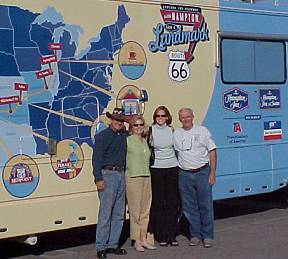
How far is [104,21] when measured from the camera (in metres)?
9.11

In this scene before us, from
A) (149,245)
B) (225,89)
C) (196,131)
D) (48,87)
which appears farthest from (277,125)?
(48,87)

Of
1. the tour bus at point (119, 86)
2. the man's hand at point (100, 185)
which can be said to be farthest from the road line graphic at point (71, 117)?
the man's hand at point (100, 185)

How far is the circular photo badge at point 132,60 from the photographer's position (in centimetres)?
930

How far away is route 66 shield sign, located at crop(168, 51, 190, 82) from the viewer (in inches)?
388

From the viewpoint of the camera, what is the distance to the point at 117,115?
345 inches

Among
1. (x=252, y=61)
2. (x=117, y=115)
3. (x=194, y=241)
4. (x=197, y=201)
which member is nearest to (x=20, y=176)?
(x=117, y=115)

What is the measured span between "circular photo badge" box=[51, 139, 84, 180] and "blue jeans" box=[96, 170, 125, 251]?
0.32 metres

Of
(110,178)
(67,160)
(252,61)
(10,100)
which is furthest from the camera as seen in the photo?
(252,61)

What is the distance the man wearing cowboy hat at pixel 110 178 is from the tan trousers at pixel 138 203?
112mm

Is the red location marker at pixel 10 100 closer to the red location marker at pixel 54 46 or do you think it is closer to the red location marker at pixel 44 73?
the red location marker at pixel 44 73

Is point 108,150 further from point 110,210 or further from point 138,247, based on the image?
point 138,247

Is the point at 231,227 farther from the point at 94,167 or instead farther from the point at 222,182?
the point at 94,167

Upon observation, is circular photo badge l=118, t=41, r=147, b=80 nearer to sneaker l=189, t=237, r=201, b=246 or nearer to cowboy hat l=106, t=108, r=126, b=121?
cowboy hat l=106, t=108, r=126, b=121

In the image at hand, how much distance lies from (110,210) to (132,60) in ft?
6.23
